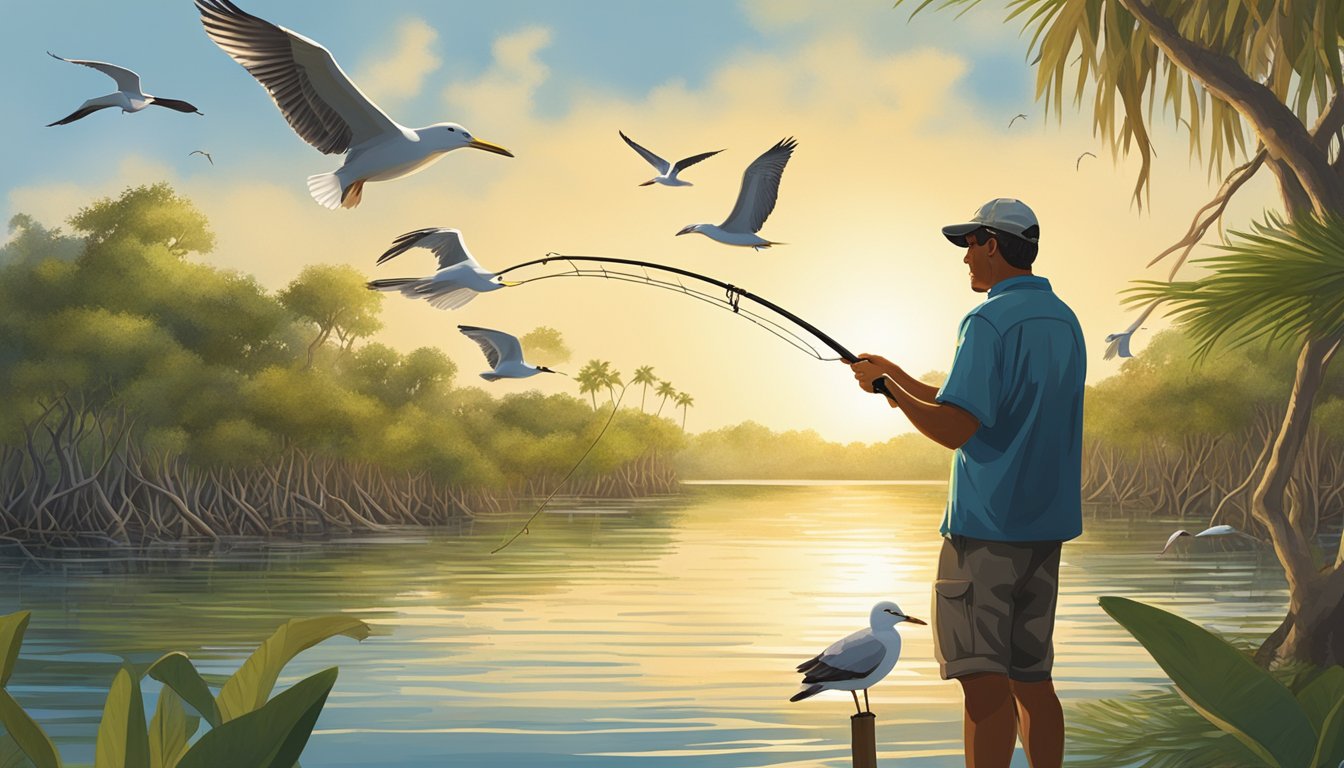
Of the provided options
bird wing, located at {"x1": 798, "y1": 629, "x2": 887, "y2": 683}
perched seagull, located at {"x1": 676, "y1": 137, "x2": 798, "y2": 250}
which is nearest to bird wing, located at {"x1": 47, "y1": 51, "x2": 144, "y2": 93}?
perched seagull, located at {"x1": 676, "y1": 137, "x2": 798, "y2": 250}

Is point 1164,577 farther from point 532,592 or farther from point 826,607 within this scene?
point 532,592

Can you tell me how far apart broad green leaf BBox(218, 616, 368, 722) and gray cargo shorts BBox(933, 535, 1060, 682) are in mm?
1511

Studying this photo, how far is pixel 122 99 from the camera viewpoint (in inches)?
256

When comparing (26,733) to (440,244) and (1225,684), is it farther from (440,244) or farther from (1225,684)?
(1225,684)

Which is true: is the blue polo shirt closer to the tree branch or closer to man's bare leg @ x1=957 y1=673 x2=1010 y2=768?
man's bare leg @ x1=957 y1=673 x2=1010 y2=768

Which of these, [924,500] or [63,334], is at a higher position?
[63,334]

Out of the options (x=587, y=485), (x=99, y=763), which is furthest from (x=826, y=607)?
(x=587, y=485)

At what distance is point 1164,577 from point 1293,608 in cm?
1080

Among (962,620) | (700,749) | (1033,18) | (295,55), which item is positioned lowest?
(700,749)

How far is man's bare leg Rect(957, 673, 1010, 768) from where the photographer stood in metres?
3.78

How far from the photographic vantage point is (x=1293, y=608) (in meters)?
6.52

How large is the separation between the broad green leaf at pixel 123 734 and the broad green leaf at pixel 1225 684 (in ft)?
7.56

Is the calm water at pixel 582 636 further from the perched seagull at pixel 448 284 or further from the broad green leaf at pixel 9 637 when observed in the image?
the broad green leaf at pixel 9 637

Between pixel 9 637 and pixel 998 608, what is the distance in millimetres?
2488
